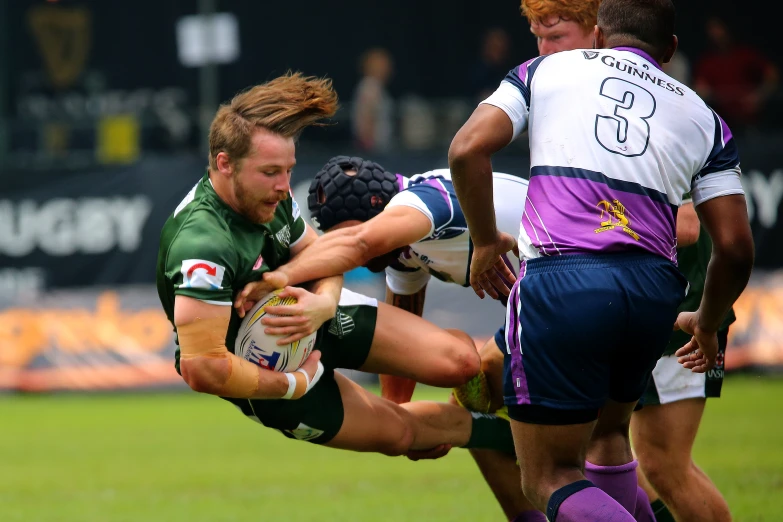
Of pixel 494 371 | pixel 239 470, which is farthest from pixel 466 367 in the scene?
pixel 239 470

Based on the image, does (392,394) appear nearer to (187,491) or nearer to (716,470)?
(187,491)

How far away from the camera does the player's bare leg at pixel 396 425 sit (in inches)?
227

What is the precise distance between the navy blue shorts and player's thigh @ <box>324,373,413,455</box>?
1489 mm

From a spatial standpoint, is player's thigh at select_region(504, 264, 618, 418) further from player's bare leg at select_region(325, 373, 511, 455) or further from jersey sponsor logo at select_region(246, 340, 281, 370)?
player's bare leg at select_region(325, 373, 511, 455)

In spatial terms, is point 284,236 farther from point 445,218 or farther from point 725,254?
point 725,254

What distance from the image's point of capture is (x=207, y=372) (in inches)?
192

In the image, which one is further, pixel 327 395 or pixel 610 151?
pixel 327 395

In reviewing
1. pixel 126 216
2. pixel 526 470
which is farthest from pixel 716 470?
pixel 126 216

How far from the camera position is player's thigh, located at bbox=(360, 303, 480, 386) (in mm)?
5742

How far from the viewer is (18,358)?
1399cm

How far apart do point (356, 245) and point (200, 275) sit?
805 mm

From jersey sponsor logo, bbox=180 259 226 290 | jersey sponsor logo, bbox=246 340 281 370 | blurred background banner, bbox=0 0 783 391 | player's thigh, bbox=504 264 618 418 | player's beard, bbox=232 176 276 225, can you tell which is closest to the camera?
player's thigh, bbox=504 264 618 418

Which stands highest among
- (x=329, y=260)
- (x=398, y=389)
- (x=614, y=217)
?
(x=614, y=217)

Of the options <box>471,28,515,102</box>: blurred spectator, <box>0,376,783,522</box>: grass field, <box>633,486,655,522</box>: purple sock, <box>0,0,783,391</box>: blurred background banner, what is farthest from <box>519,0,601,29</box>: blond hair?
<box>471,28,515,102</box>: blurred spectator
